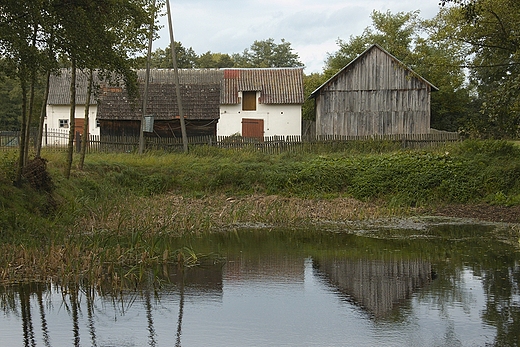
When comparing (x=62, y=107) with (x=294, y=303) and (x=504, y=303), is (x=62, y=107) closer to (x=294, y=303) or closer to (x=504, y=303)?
(x=294, y=303)

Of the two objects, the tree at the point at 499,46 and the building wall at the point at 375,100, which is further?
the building wall at the point at 375,100

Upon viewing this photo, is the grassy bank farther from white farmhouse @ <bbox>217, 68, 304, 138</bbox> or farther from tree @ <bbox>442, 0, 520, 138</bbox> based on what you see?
white farmhouse @ <bbox>217, 68, 304, 138</bbox>

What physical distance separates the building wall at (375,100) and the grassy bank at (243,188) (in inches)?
255

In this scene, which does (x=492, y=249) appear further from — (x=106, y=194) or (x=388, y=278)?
(x=106, y=194)

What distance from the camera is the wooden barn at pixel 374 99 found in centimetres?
3819

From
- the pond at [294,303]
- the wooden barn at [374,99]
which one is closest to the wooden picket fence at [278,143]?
the wooden barn at [374,99]

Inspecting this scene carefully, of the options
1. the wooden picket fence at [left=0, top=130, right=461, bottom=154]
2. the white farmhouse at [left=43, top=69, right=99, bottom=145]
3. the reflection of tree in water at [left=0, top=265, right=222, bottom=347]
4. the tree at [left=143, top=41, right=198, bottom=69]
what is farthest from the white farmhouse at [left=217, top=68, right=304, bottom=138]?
the reflection of tree in water at [left=0, top=265, right=222, bottom=347]

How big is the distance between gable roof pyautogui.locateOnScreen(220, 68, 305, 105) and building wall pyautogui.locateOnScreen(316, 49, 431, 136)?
559 centimetres

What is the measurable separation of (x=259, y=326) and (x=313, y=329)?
827mm

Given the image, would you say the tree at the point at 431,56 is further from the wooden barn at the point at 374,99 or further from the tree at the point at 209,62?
the tree at the point at 209,62

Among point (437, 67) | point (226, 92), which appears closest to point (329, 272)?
point (437, 67)

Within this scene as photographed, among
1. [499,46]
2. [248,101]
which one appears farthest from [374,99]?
[499,46]

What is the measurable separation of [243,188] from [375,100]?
46.8 ft

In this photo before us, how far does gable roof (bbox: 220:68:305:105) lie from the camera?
4428cm
